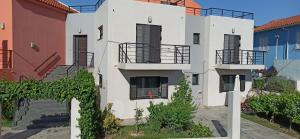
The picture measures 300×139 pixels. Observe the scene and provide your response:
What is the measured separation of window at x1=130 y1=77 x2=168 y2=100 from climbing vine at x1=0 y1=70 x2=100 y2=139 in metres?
4.82

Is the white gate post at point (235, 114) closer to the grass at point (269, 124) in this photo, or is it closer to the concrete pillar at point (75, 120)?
the grass at point (269, 124)

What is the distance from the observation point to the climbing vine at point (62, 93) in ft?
28.0

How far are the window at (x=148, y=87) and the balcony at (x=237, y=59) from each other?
507 centimetres

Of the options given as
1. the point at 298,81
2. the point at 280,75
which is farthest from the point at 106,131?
the point at 280,75

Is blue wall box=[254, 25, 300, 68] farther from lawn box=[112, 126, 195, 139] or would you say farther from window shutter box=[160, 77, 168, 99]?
lawn box=[112, 126, 195, 139]

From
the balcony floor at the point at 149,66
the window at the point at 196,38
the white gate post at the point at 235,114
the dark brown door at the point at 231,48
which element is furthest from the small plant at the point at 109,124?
the dark brown door at the point at 231,48

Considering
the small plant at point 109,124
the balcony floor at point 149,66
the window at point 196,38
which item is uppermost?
the window at point 196,38

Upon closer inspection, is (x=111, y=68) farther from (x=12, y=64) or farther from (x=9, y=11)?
(x=9, y=11)

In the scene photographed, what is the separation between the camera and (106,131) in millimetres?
10531

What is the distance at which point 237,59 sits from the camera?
59.6 feet

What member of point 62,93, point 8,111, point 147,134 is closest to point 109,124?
point 147,134

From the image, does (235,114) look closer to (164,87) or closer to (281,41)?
(164,87)

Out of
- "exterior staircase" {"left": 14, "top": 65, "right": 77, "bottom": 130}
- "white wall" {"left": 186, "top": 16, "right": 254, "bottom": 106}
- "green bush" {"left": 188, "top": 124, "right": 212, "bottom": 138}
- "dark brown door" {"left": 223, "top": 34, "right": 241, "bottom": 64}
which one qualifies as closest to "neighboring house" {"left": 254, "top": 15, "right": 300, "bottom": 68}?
"dark brown door" {"left": 223, "top": 34, "right": 241, "bottom": 64}

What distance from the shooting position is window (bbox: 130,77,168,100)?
554 inches
